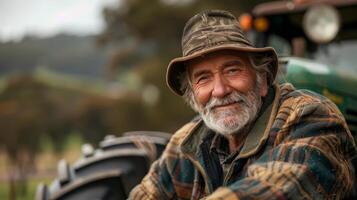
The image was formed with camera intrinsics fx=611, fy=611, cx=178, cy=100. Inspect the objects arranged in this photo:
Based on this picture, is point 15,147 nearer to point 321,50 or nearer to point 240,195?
point 321,50

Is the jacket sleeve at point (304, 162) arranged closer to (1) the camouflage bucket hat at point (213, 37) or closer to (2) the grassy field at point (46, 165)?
(1) the camouflage bucket hat at point (213, 37)

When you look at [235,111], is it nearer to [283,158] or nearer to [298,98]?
[298,98]

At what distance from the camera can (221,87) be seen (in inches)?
92.0

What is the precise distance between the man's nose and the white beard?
0.02 meters

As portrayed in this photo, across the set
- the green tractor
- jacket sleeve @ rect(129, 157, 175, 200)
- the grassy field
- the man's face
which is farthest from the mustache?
the grassy field

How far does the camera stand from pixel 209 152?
2.50 meters

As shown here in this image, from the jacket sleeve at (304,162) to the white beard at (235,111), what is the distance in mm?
150

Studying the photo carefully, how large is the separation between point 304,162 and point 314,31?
2208mm

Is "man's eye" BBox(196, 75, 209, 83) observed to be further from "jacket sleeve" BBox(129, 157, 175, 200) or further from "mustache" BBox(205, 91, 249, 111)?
"jacket sleeve" BBox(129, 157, 175, 200)

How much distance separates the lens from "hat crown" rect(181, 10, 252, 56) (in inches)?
89.4

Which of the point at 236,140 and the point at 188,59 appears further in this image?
the point at 236,140

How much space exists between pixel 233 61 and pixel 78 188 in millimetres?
1090

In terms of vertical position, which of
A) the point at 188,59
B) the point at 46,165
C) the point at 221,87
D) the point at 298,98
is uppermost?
the point at 188,59

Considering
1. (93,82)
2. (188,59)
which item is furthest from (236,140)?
(93,82)
